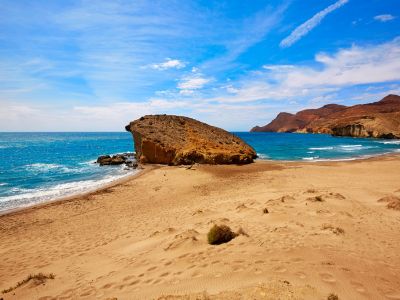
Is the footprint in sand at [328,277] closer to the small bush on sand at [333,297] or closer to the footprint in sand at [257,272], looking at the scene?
the small bush on sand at [333,297]

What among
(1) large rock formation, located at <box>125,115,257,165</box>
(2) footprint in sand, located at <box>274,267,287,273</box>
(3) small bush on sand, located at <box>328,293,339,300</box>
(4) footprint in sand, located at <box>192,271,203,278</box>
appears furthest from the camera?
(1) large rock formation, located at <box>125,115,257,165</box>

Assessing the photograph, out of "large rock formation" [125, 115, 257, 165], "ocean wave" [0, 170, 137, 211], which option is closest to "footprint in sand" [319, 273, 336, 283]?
"ocean wave" [0, 170, 137, 211]

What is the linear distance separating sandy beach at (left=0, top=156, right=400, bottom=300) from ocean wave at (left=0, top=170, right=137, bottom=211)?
8.73ft

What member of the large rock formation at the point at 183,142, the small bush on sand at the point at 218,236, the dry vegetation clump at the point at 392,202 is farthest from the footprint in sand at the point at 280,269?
the large rock formation at the point at 183,142

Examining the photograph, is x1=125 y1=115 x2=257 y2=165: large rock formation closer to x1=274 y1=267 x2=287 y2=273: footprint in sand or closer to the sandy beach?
the sandy beach

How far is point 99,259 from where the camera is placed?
28.8ft

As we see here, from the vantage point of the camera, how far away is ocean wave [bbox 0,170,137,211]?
60.0 feet

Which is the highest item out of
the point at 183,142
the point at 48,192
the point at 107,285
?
the point at 183,142

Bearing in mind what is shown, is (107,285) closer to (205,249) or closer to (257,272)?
(205,249)

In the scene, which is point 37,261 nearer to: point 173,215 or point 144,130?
point 173,215

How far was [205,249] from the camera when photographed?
7.66 m

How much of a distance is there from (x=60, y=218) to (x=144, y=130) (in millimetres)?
21234

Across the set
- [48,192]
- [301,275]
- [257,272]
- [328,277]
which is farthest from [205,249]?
[48,192]

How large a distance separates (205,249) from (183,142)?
27.0 meters
